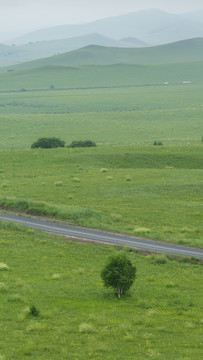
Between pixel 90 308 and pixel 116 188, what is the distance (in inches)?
1740

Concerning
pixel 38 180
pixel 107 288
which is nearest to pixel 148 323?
pixel 107 288

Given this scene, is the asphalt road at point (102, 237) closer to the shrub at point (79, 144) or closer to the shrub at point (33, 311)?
the shrub at point (33, 311)

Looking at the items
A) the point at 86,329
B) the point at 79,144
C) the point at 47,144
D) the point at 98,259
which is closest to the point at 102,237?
the point at 98,259

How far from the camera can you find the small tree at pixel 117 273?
3253 centimetres

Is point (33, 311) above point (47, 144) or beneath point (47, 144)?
beneath

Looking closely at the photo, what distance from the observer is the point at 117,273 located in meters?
32.4

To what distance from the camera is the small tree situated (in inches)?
1281

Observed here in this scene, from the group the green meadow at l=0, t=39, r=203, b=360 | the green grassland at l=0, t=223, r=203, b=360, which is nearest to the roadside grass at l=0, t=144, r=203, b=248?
the green meadow at l=0, t=39, r=203, b=360

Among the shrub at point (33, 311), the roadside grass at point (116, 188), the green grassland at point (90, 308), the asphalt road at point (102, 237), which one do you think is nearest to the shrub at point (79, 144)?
the roadside grass at point (116, 188)

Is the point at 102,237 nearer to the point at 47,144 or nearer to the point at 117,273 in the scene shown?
the point at 117,273

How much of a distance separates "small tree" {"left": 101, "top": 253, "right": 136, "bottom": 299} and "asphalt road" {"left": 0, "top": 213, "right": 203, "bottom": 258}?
498 inches

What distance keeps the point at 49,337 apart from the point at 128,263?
8744mm

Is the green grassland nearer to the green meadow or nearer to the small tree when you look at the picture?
the green meadow

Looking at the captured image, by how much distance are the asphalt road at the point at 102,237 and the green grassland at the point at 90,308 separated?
306cm
